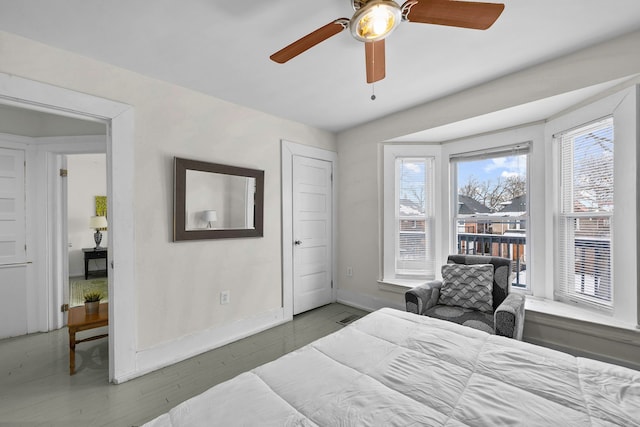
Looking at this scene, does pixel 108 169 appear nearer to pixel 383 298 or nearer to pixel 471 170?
pixel 383 298

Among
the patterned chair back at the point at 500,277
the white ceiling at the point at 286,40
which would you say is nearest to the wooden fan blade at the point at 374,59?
the white ceiling at the point at 286,40

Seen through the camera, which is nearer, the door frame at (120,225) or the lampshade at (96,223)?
the door frame at (120,225)

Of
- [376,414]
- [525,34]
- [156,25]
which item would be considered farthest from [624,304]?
[156,25]

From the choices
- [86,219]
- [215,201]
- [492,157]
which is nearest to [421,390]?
[215,201]

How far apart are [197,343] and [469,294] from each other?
104 inches

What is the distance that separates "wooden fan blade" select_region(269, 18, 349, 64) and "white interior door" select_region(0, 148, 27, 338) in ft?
11.7

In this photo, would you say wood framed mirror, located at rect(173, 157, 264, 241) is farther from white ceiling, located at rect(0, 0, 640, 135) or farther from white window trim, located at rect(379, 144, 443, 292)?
white window trim, located at rect(379, 144, 443, 292)

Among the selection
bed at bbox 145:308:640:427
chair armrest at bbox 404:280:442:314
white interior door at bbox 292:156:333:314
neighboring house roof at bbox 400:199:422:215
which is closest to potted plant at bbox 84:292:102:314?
white interior door at bbox 292:156:333:314

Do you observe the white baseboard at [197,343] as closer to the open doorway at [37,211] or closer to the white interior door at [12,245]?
the open doorway at [37,211]

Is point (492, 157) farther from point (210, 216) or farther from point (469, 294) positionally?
point (210, 216)

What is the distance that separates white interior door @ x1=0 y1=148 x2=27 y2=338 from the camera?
10.0ft

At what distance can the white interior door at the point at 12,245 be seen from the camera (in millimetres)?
3049

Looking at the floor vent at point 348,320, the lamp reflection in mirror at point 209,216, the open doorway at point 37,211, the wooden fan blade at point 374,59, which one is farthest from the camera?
the floor vent at point 348,320

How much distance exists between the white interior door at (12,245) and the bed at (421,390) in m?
3.55
